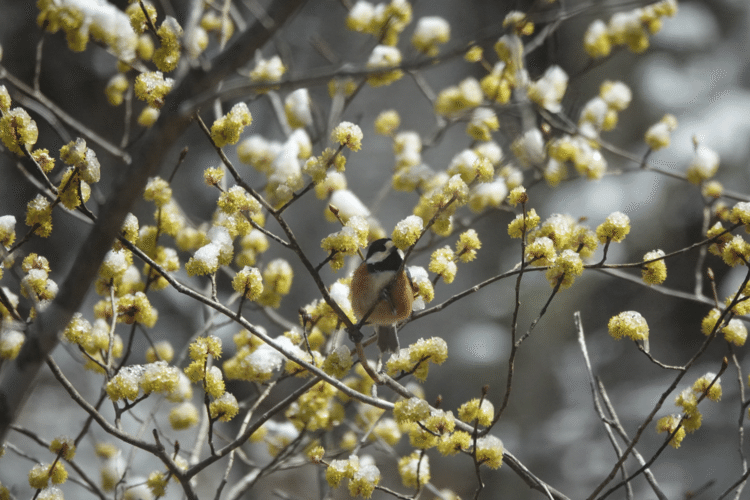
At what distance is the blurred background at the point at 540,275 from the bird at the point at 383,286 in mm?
1971

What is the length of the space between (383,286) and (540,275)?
291cm

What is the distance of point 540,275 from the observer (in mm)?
4141

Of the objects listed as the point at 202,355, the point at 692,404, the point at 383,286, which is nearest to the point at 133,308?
the point at 202,355

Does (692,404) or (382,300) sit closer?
(692,404)

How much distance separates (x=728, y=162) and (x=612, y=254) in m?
0.98

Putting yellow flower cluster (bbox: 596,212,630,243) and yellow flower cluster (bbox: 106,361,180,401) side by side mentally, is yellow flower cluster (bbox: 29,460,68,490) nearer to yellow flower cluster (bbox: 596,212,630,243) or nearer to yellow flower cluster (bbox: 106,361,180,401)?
yellow flower cluster (bbox: 106,361,180,401)

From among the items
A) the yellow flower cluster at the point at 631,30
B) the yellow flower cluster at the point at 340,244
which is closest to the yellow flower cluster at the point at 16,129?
the yellow flower cluster at the point at 340,244

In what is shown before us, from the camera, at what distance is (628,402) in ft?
12.6

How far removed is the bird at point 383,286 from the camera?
1521mm

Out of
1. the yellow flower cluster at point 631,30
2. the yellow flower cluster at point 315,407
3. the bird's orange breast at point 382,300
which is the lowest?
the yellow flower cluster at point 315,407

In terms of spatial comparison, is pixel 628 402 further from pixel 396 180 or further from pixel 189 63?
pixel 189 63

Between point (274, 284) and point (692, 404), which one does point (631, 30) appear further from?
point (274, 284)

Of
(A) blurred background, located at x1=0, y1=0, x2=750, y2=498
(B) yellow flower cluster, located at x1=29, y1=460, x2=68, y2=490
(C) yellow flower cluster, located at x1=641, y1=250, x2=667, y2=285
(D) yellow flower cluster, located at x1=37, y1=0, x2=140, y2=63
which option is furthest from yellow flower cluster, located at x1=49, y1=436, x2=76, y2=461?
(A) blurred background, located at x1=0, y1=0, x2=750, y2=498

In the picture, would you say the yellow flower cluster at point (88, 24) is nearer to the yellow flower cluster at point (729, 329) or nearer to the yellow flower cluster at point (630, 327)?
the yellow flower cluster at point (630, 327)
